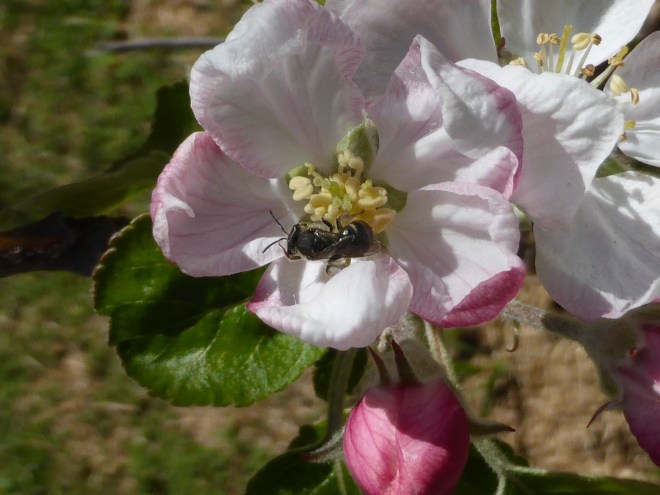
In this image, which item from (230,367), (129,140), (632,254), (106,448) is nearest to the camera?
(632,254)

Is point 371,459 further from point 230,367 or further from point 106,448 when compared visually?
point 106,448

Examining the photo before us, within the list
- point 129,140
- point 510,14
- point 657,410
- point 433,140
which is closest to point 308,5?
point 433,140

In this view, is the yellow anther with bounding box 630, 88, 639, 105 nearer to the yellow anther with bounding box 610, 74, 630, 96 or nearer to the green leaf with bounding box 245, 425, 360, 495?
the yellow anther with bounding box 610, 74, 630, 96

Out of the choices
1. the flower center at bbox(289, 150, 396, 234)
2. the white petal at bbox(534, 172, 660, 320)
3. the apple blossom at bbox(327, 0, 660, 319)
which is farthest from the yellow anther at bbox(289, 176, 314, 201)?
the white petal at bbox(534, 172, 660, 320)

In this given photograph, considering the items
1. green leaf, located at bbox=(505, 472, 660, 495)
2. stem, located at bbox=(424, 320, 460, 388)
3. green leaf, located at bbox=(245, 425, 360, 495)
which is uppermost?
stem, located at bbox=(424, 320, 460, 388)

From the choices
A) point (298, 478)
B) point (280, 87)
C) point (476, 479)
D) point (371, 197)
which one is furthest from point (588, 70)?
point (298, 478)

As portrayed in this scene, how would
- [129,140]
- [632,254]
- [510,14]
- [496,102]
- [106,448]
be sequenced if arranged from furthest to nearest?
[129,140] → [106,448] → [510,14] → [632,254] → [496,102]

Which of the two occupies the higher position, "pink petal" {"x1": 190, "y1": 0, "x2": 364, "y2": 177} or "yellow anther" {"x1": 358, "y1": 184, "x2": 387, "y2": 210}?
"pink petal" {"x1": 190, "y1": 0, "x2": 364, "y2": 177}
